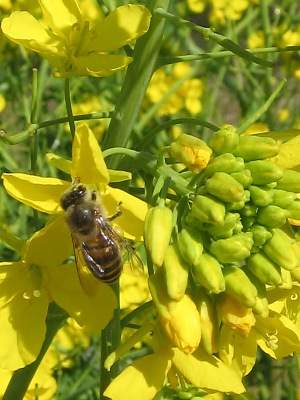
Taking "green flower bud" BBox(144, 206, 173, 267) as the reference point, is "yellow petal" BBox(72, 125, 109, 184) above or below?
above

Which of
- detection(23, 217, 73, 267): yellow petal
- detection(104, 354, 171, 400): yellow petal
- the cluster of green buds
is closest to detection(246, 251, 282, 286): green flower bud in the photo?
the cluster of green buds

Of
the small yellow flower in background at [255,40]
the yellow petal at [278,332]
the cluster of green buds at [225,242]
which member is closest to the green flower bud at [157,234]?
the cluster of green buds at [225,242]

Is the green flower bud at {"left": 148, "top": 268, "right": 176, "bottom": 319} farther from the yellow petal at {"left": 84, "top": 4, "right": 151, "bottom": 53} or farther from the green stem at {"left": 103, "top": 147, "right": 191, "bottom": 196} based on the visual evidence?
the yellow petal at {"left": 84, "top": 4, "right": 151, "bottom": 53}

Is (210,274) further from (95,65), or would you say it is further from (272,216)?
(95,65)

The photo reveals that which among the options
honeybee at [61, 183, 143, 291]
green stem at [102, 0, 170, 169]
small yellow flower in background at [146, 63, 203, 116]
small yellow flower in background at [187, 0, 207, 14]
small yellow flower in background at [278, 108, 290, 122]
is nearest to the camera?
honeybee at [61, 183, 143, 291]

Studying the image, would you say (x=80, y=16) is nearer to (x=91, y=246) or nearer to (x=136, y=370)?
(x=91, y=246)

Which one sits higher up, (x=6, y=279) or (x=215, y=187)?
(x=215, y=187)

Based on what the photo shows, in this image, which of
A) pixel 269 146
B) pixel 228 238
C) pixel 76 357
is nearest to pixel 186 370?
pixel 228 238
